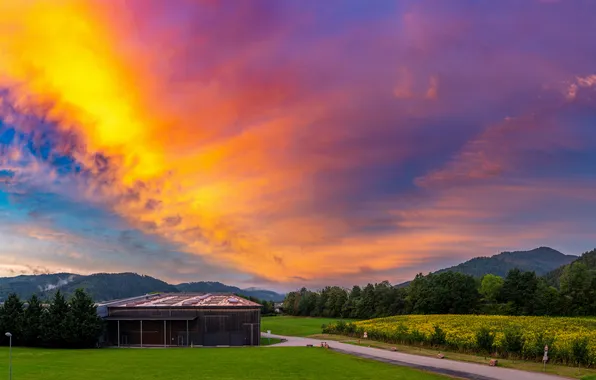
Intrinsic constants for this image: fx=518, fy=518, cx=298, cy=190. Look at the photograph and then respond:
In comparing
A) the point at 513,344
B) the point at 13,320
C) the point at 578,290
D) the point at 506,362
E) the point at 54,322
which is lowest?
the point at 506,362

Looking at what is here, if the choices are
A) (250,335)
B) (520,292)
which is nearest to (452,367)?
(250,335)

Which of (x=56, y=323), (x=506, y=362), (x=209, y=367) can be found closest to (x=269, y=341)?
(x=56, y=323)

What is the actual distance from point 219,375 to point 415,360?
17556 millimetres

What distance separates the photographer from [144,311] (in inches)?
2689

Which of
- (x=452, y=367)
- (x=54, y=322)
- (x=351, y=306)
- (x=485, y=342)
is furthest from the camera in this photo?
(x=351, y=306)

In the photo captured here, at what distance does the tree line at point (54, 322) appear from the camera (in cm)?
6128

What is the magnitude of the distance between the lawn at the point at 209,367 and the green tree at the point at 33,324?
1401cm

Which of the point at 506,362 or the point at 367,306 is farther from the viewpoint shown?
the point at 367,306

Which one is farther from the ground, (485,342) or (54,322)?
(54,322)

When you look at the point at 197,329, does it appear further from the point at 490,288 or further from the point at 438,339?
the point at 490,288

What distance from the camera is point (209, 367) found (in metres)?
38.3

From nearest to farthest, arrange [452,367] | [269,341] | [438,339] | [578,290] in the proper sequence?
[452,367]
[438,339]
[269,341]
[578,290]

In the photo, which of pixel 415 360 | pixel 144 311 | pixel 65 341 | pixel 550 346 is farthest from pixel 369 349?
pixel 65 341

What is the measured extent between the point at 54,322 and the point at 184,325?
50.4 ft
